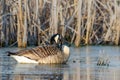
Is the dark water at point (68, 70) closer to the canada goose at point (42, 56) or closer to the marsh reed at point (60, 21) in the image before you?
the canada goose at point (42, 56)

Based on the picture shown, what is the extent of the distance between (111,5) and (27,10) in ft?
10.1

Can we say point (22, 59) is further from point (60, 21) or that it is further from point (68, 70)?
point (60, 21)

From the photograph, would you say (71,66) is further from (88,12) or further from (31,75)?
(88,12)

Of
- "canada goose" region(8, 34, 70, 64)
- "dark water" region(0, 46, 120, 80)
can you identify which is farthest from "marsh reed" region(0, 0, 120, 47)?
"canada goose" region(8, 34, 70, 64)

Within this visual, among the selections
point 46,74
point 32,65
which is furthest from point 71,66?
point 46,74

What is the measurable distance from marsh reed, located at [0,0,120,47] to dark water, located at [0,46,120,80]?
2421mm

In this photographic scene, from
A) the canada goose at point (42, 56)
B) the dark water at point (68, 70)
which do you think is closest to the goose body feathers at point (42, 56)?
the canada goose at point (42, 56)

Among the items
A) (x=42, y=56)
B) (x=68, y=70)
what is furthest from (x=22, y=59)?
(x=68, y=70)

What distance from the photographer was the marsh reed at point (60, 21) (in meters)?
18.3

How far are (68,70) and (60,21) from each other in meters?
6.48

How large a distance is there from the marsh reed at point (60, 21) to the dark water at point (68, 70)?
95.3 inches

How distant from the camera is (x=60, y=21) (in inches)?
739

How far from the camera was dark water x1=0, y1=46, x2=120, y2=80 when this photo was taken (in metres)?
11.2

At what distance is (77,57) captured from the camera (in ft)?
50.7
